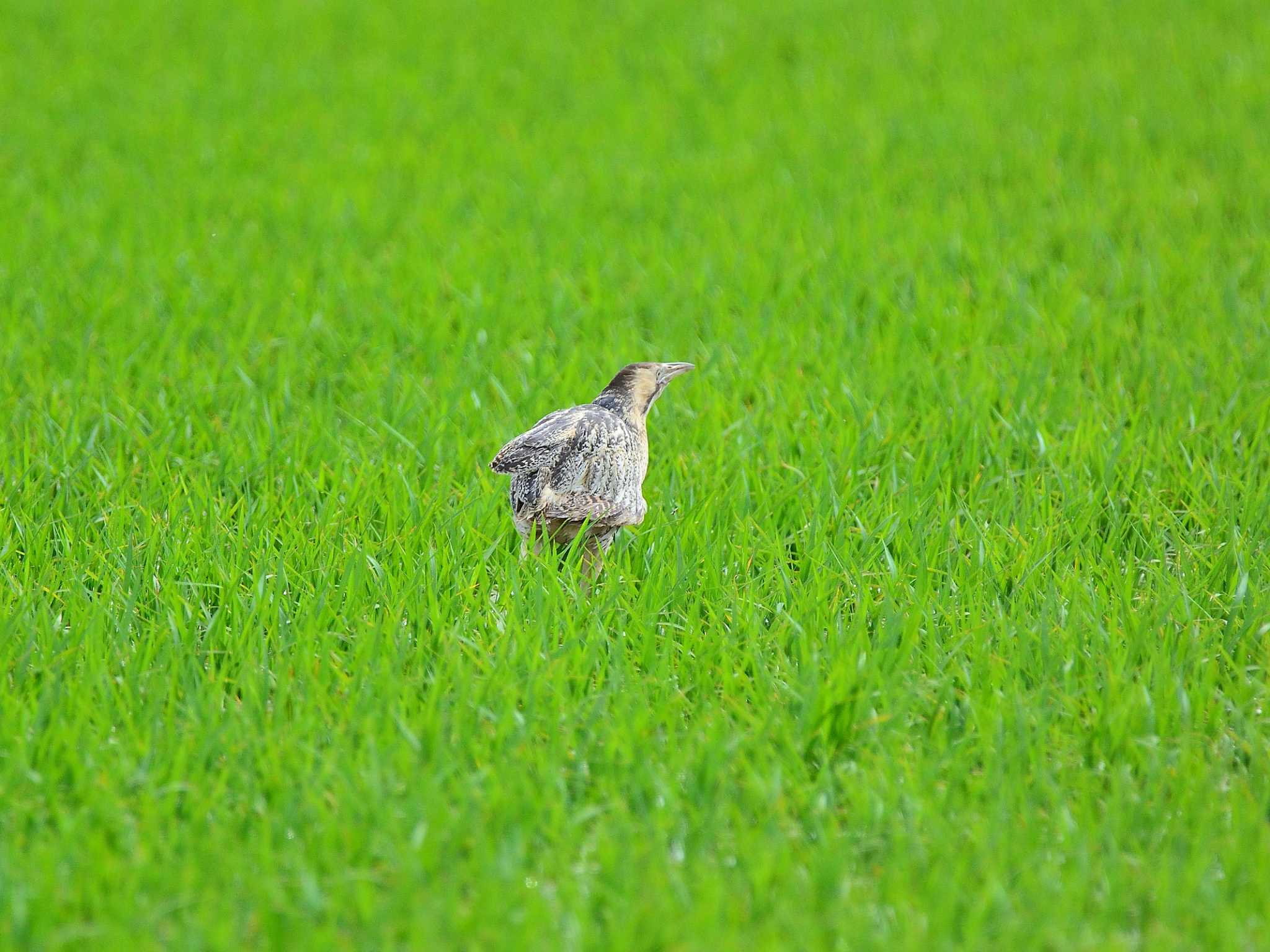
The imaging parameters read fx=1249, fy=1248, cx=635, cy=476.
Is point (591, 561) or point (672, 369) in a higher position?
point (672, 369)

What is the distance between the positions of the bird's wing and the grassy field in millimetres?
306

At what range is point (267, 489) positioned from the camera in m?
3.85

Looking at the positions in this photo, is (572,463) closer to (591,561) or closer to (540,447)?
(540,447)

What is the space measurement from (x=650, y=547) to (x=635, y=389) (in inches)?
17.5

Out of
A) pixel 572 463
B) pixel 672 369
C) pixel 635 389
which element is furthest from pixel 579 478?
pixel 672 369

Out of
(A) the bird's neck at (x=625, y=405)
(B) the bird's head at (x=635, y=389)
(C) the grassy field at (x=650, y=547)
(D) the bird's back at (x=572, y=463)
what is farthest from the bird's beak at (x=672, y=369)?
(C) the grassy field at (x=650, y=547)

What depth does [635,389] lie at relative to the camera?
3461mm

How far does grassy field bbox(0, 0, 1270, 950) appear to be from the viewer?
2.29 m

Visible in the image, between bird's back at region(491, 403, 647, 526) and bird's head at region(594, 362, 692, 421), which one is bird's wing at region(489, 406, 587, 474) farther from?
bird's head at region(594, 362, 692, 421)

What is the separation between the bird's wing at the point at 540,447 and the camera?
10.3 feet

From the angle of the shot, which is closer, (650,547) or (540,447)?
(540,447)

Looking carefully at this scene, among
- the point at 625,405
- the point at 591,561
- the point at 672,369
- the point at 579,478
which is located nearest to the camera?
the point at 579,478

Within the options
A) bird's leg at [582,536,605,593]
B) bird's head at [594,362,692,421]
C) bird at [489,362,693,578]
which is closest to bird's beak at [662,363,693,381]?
bird's head at [594,362,692,421]

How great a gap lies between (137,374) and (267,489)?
1.36m
